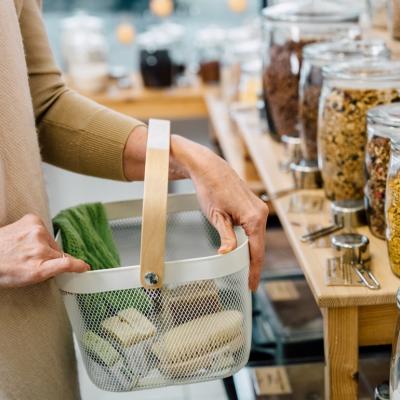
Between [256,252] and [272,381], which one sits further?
[272,381]

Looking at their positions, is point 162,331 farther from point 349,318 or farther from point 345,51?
point 345,51

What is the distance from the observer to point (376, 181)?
1.26m

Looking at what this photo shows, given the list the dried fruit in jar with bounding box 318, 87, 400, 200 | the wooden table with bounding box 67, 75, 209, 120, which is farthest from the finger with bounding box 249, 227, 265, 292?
the wooden table with bounding box 67, 75, 209, 120

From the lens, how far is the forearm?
116 centimetres

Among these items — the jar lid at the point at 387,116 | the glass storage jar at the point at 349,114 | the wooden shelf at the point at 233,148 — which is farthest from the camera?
the wooden shelf at the point at 233,148

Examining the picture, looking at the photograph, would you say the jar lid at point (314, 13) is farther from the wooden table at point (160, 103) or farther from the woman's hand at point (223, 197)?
the wooden table at point (160, 103)

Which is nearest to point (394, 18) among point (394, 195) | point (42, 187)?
point (394, 195)

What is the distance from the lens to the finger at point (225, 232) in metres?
1.03

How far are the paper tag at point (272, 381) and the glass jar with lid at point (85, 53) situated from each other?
6.48 ft

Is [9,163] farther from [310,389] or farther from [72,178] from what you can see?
[72,178]

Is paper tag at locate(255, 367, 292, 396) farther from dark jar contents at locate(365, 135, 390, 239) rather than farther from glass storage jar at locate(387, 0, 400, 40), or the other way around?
glass storage jar at locate(387, 0, 400, 40)

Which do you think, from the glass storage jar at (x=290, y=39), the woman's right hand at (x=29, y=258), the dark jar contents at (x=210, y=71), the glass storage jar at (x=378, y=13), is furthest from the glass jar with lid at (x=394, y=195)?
the dark jar contents at (x=210, y=71)

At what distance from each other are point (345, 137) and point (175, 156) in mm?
373

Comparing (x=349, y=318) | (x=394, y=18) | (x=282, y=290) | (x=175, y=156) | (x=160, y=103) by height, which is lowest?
(x=282, y=290)
